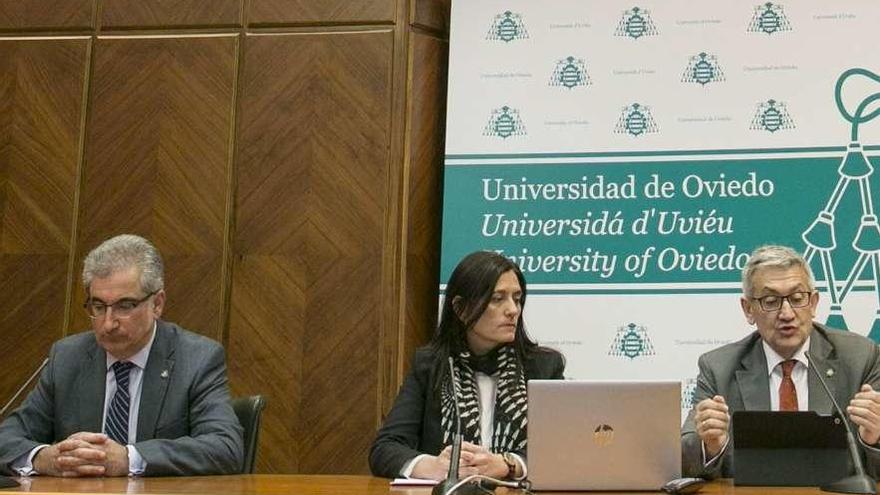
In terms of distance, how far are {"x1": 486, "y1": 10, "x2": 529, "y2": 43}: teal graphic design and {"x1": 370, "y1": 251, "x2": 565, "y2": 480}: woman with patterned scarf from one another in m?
1.74

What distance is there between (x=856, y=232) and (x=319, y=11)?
2507mm

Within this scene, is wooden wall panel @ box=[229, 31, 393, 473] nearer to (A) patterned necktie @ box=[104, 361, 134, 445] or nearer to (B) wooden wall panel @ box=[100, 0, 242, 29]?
(B) wooden wall panel @ box=[100, 0, 242, 29]

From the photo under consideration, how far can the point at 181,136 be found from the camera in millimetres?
5156

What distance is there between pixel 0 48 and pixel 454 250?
2.40 metres

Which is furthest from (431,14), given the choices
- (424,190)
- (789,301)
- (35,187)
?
(789,301)

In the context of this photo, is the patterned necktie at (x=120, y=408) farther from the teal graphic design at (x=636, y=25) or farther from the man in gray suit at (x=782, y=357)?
the teal graphic design at (x=636, y=25)

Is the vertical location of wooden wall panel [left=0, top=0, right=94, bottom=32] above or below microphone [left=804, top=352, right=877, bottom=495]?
above

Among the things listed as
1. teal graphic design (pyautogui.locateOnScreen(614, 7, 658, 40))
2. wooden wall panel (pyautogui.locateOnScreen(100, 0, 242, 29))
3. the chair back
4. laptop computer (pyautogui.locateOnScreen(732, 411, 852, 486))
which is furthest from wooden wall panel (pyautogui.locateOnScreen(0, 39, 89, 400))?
laptop computer (pyautogui.locateOnScreen(732, 411, 852, 486))

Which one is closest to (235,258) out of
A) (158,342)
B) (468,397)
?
(158,342)

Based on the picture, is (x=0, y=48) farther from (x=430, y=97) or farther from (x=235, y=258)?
(x=430, y=97)

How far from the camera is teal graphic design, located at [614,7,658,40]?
16.0ft

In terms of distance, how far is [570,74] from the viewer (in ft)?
16.2

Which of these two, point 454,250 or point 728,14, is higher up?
point 728,14

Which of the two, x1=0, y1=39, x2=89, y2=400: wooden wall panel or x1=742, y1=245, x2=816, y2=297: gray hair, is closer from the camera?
x1=742, y1=245, x2=816, y2=297: gray hair
